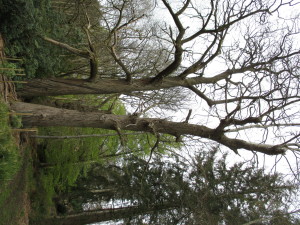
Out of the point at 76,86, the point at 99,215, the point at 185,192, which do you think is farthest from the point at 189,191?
the point at 76,86

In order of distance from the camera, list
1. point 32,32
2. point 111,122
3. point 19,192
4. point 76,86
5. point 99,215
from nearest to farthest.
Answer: point 32,32, point 111,122, point 76,86, point 19,192, point 99,215

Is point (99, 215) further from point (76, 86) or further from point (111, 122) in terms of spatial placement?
point (111, 122)

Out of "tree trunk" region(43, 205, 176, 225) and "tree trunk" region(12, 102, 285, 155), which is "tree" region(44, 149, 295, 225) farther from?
"tree trunk" region(12, 102, 285, 155)

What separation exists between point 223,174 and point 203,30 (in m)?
5.32

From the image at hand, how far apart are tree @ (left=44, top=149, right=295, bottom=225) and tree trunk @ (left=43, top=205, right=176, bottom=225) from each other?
1.5 inches

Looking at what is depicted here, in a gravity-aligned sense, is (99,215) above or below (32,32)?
below

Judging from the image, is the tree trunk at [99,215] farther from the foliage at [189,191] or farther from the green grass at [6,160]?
the green grass at [6,160]

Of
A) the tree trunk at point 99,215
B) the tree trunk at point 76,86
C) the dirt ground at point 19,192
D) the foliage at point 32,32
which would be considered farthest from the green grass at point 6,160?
the tree trunk at point 99,215

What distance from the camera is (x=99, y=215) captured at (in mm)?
12070

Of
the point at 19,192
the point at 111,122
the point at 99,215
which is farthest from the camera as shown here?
the point at 99,215

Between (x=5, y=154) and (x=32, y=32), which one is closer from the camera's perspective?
(x=5, y=154)

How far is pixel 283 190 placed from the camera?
8898 millimetres

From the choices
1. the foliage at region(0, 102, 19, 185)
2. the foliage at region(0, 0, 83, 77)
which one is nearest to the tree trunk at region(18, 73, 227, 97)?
the foliage at region(0, 0, 83, 77)

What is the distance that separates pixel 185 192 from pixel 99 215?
4235 mm
